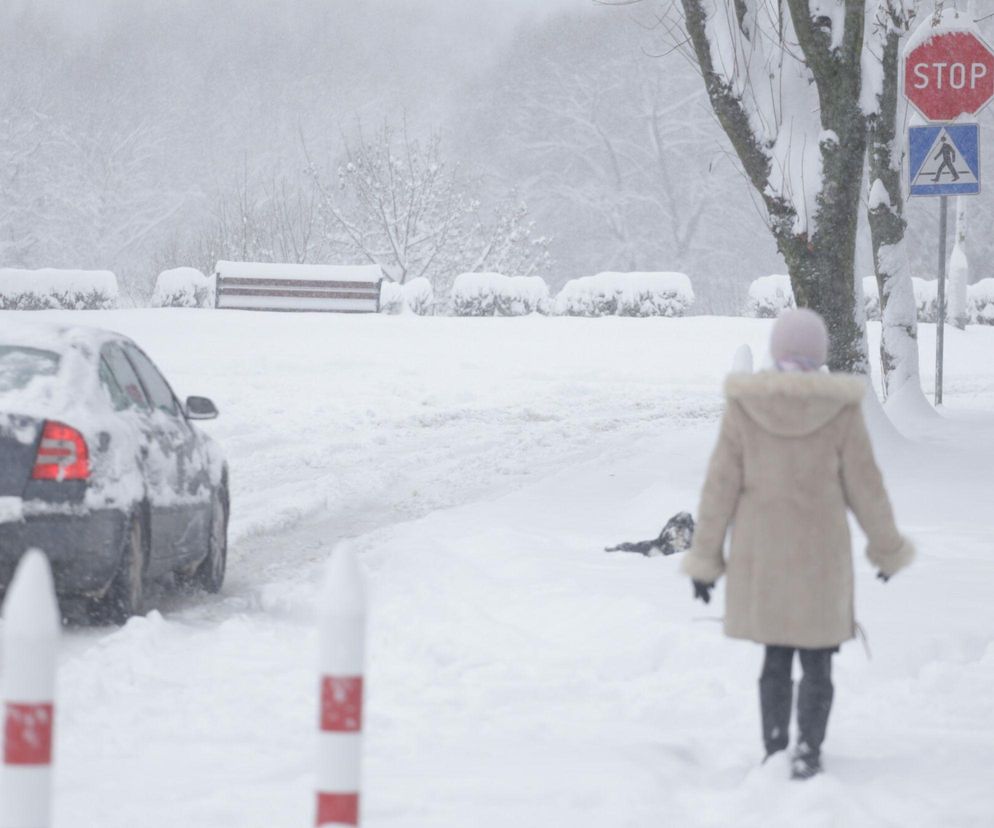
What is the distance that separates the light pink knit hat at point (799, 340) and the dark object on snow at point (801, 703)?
0.91m

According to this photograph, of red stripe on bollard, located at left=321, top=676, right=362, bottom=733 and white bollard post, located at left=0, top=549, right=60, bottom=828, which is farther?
red stripe on bollard, located at left=321, top=676, right=362, bottom=733

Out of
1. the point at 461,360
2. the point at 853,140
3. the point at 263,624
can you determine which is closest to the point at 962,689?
the point at 263,624

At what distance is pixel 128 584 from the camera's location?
7.44m

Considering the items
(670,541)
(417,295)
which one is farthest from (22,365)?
(417,295)

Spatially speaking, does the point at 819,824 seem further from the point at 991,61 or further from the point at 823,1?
the point at 991,61

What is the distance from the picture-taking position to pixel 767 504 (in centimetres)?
492

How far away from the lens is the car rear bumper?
6.94 metres

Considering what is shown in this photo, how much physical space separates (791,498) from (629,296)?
28.0m

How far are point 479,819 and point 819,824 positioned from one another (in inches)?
38.2

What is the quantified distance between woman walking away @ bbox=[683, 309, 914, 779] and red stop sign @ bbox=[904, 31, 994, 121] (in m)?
11.2

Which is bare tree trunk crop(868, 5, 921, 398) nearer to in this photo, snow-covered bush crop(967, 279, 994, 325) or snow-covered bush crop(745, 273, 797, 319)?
snow-covered bush crop(745, 273, 797, 319)

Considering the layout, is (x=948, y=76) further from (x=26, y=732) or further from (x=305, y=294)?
(x=305, y=294)

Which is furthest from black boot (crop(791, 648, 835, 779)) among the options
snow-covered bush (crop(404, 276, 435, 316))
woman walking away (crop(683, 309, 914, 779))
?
snow-covered bush (crop(404, 276, 435, 316))

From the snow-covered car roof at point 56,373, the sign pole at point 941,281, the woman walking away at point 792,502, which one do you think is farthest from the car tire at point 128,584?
the sign pole at point 941,281
